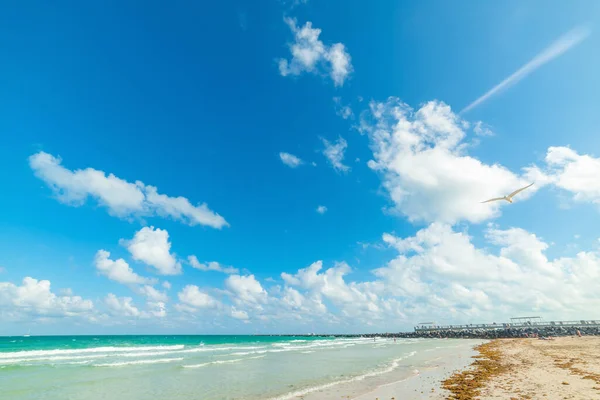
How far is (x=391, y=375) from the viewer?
21891 mm

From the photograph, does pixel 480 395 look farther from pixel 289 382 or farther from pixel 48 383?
pixel 48 383

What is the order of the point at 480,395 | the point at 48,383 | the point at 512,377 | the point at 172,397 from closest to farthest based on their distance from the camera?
the point at 480,395, the point at 172,397, the point at 512,377, the point at 48,383

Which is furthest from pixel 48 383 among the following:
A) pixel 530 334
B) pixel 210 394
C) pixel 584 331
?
pixel 584 331

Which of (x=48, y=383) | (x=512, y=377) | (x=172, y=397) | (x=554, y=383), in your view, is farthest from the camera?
(x=48, y=383)

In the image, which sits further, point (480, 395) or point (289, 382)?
point (289, 382)

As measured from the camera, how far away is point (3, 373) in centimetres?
2684

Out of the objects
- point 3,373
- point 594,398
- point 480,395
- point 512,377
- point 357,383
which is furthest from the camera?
point 3,373

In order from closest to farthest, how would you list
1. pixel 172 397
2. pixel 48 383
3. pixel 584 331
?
pixel 172 397
pixel 48 383
pixel 584 331

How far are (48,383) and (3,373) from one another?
10.5 metres

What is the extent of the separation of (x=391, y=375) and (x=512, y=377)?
24.0 feet

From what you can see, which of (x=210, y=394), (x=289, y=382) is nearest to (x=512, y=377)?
(x=289, y=382)

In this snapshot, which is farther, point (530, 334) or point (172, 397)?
point (530, 334)

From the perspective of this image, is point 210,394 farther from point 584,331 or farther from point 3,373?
point 584,331

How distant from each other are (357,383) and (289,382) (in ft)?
14.2
